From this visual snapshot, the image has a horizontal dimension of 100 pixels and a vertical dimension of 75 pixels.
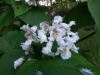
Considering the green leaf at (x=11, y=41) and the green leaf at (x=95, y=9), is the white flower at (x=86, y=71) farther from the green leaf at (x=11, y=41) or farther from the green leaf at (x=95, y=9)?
the green leaf at (x=11, y=41)

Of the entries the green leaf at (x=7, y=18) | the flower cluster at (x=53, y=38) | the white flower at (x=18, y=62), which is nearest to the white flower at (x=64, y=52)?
the flower cluster at (x=53, y=38)

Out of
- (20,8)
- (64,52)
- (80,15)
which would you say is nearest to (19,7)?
(20,8)

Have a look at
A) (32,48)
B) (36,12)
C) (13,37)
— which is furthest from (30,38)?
(36,12)

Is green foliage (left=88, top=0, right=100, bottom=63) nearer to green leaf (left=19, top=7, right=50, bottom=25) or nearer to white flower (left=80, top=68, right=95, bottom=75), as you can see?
white flower (left=80, top=68, right=95, bottom=75)

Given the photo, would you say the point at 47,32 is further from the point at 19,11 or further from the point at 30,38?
the point at 19,11

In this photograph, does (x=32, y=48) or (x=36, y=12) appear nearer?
Result: (x=32, y=48)
